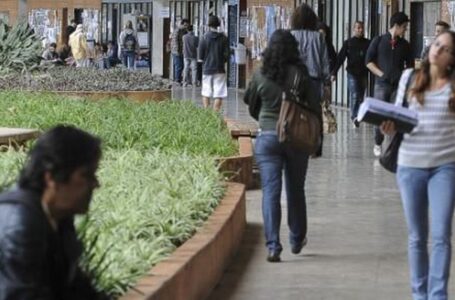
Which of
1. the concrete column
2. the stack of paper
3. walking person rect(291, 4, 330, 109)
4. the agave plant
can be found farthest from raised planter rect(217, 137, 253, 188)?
the concrete column

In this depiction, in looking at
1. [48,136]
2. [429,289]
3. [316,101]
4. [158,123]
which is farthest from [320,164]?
[48,136]

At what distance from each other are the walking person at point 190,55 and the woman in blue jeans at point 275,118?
1226 inches

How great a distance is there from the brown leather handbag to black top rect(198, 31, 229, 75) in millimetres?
13562

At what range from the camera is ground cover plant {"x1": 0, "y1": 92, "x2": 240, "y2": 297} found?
768 centimetres

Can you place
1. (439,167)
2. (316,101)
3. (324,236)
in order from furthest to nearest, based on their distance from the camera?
(324,236)
(316,101)
(439,167)

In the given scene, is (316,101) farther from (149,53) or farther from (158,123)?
(149,53)

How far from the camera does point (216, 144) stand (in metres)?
14.7

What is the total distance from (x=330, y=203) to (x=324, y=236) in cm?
239

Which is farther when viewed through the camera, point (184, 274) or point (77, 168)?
point (184, 274)

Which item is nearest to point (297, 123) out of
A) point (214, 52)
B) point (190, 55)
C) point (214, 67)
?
point (214, 52)

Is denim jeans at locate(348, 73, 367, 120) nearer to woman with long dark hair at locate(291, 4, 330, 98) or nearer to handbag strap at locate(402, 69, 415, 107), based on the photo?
woman with long dark hair at locate(291, 4, 330, 98)

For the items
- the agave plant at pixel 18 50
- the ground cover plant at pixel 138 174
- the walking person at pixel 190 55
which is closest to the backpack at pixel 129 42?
the walking person at pixel 190 55

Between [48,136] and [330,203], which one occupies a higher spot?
[48,136]

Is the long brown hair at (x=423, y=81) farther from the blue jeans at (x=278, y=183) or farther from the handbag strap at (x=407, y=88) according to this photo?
the blue jeans at (x=278, y=183)
